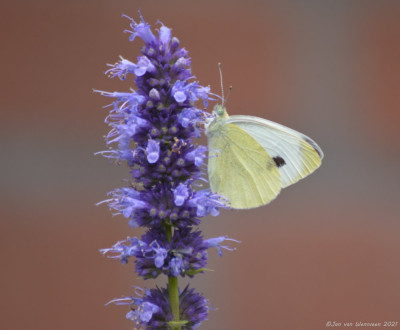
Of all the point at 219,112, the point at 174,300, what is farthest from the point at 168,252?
the point at 219,112

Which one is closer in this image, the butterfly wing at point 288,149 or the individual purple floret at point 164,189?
the individual purple floret at point 164,189

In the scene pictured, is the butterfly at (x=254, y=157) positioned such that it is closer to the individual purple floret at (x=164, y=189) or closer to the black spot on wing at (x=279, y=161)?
the black spot on wing at (x=279, y=161)

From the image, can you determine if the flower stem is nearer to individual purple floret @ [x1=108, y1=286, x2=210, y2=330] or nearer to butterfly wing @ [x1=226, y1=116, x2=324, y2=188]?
individual purple floret @ [x1=108, y1=286, x2=210, y2=330]

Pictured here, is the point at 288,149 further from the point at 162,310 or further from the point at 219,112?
the point at 162,310

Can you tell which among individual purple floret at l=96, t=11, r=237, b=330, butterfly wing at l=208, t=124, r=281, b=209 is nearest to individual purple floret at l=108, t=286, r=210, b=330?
individual purple floret at l=96, t=11, r=237, b=330

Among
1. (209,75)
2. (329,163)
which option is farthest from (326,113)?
(209,75)

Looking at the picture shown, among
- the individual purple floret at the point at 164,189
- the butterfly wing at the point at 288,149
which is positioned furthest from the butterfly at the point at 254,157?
the individual purple floret at the point at 164,189

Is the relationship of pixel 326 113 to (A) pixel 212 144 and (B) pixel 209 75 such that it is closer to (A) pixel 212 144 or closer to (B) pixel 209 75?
(B) pixel 209 75
